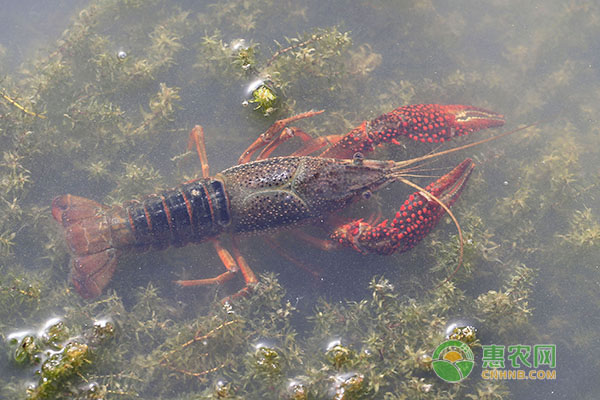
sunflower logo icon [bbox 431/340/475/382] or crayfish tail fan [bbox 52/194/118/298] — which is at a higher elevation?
crayfish tail fan [bbox 52/194/118/298]

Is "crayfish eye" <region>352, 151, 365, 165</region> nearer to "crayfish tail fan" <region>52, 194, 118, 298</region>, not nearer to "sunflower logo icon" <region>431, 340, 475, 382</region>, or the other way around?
"sunflower logo icon" <region>431, 340, 475, 382</region>

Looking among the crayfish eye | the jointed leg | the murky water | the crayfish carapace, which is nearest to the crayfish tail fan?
the crayfish carapace

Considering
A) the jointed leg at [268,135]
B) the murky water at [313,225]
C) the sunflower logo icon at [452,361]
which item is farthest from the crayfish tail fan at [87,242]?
the sunflower logo icon at [452,361]

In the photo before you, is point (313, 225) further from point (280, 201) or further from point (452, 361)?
point (452, 361)

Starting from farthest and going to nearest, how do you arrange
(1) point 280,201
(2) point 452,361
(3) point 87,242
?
(3) point 87,242
(1) point 280,201
(2) point 452,361

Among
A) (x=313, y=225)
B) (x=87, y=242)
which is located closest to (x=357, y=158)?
(x=313, y=225)

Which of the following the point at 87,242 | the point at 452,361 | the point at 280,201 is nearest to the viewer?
the point at 452,361
